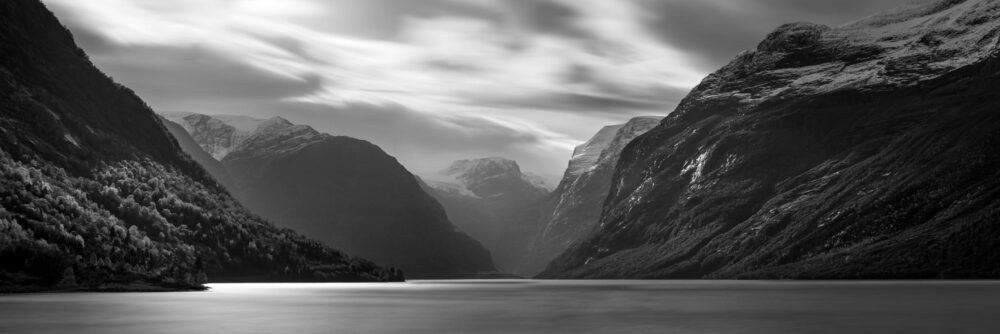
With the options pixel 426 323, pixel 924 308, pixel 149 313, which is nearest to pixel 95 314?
pixel 149 313

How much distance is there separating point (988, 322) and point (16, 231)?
181 metres

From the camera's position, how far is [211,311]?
385 ft

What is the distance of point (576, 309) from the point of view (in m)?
127

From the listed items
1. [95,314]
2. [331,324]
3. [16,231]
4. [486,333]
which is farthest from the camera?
[16,231]

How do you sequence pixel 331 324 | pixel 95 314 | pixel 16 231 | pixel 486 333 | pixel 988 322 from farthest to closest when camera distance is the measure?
1. pixel 16 231
2. pixel 95 314
3. pixel 331 324
4. pixel 988 322
5. pixel 486 333

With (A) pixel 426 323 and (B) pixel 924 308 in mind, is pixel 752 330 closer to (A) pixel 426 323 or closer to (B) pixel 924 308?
(A) pixel 426 323

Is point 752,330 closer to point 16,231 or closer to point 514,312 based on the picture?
point 514,312

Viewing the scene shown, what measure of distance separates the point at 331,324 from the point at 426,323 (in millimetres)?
9560

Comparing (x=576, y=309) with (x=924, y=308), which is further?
(x=576, y=309)


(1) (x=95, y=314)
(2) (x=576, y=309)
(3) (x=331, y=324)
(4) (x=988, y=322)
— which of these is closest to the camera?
(4) (x=988, y=322)

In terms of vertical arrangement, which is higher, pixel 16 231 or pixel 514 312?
pixel 16 231

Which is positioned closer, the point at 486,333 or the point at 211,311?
the point at 486,333

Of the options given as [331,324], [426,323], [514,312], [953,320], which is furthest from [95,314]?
[953,320]

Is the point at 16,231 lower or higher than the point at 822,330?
higher
